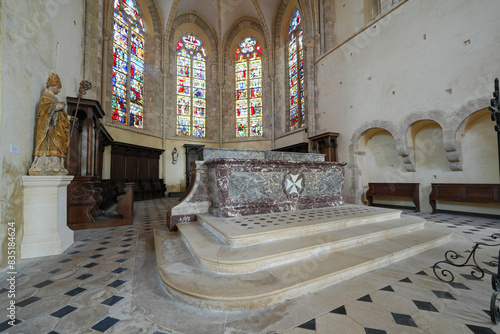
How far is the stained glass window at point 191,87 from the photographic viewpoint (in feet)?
46.3

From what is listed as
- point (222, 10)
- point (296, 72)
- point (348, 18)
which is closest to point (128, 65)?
point (222, 10)

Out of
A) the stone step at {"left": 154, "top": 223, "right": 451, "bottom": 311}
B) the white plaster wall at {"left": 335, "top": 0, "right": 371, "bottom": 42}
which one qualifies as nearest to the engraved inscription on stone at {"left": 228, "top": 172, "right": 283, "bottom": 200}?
the stone step at {"left": 154, "top": 223, "right": 451, "bottom": 311}

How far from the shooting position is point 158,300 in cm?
187

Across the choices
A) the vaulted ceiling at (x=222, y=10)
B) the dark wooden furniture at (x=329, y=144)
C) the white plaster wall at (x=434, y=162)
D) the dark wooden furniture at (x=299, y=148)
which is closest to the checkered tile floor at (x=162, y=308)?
the white plaster wall at (x=434, y=162)

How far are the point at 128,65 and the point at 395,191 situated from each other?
13835 mm

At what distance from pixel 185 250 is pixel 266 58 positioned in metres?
14.7

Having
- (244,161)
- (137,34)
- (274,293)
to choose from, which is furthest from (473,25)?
(137,34)

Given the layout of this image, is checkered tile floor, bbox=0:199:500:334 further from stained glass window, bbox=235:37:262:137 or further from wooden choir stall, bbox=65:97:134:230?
stained glass window, bbox=235:37:262:137

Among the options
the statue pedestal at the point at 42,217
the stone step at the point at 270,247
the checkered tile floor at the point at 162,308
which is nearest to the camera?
the checkered tile floor at the point at 162,308

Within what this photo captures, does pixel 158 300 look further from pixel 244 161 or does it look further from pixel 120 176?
pixel 120 176

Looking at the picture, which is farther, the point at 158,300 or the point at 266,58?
the point at 266,58

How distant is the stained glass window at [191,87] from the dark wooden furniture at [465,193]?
12.7 metres

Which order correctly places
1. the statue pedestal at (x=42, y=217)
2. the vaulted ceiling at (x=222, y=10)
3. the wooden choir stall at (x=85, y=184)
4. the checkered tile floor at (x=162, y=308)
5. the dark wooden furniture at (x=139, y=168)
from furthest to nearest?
the vaulted ceiling at (x=222, y=10), the dark wooden furniture at (x=139, y=168), the wooden choir stall at (x=85, y=184), the statue pedestal at (x=42, y=217), the checkered tile floor at (x=162, y=308)

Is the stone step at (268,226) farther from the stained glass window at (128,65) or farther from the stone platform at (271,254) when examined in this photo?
the stained glass window at (128,65)
